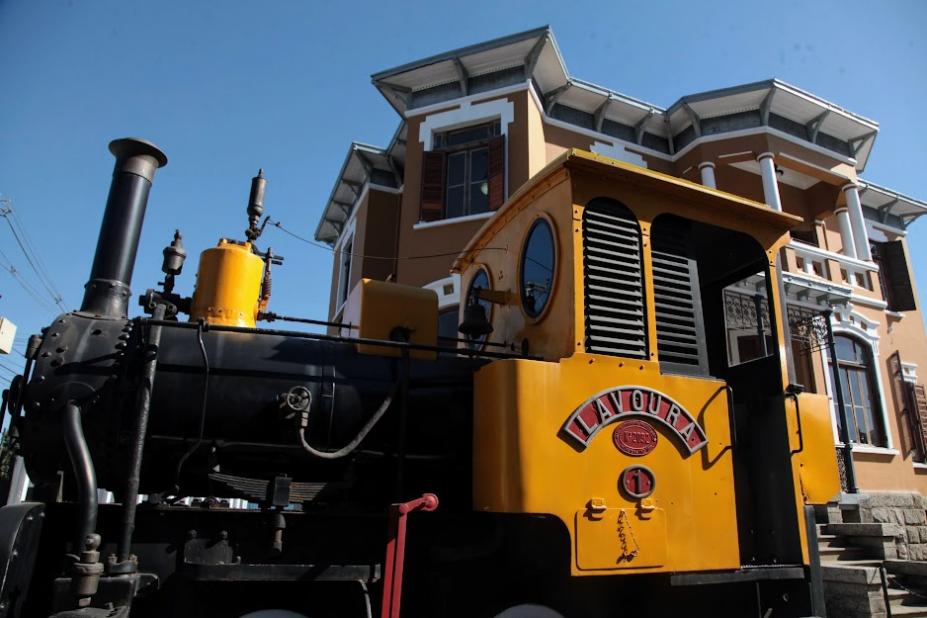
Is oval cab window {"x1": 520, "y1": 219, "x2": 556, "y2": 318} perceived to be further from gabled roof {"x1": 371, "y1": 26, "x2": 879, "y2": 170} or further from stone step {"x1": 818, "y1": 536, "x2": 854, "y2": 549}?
gabled roof {"x1": 371, "y1": 26, "x2": 879, "y2": 170}

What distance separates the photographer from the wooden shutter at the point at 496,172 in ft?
37.2

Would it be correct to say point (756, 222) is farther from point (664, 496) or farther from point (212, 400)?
point (212, 400)

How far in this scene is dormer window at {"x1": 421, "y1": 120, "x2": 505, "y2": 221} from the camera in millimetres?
11867

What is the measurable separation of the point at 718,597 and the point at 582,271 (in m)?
2.18

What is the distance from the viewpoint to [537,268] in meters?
3.96

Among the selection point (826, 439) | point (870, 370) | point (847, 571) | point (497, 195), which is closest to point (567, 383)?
point (826, 439)

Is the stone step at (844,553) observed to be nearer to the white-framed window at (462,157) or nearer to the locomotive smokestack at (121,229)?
the white-framed window at (462,157)

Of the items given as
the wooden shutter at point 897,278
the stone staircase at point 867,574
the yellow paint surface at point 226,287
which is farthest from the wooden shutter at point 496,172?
the wooden shutter at point 897,278

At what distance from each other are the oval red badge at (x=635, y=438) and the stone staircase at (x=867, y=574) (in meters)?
5.22

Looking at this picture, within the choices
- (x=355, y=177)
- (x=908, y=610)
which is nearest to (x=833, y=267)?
(x=908, y=610)

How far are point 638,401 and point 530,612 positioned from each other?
127 cm

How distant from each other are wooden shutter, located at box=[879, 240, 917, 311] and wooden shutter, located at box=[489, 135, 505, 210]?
11.0m

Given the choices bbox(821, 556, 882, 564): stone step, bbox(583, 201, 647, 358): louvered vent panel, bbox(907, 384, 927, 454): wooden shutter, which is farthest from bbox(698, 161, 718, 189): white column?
bbox(583, 201, 647, 358): louvered vent panel

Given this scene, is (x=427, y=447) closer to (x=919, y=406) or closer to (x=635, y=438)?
(x=635, y=438)
